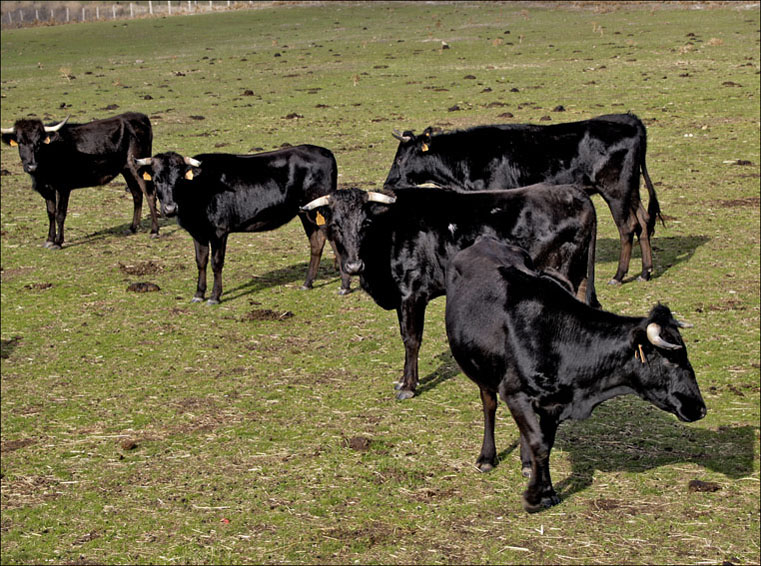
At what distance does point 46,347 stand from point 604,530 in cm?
782

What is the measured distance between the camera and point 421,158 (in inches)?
548

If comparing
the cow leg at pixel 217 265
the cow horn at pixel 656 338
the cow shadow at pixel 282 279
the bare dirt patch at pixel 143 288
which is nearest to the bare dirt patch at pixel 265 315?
the cow leg at pixel 217 265

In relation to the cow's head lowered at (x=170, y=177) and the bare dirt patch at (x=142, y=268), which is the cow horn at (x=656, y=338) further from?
the bare dirt patch at (x=142, y=268)

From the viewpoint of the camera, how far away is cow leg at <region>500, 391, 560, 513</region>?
7379mm

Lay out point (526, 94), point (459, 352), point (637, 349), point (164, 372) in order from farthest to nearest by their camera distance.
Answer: point (526, 94) < point (164, 372) < point (459, 352) < point (637, 349)

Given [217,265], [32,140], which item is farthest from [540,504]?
[32,140]

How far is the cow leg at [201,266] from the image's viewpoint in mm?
13359

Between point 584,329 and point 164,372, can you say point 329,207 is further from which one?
point 584,329

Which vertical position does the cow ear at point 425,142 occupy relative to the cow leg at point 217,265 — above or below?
above

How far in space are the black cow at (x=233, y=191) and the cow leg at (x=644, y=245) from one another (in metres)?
4.30

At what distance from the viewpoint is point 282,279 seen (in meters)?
14.5

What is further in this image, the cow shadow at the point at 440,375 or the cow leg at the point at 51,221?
the cow leg at the point at 51,221

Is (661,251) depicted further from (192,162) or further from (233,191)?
(192,162)

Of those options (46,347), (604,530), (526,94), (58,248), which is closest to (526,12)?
(526,94)
